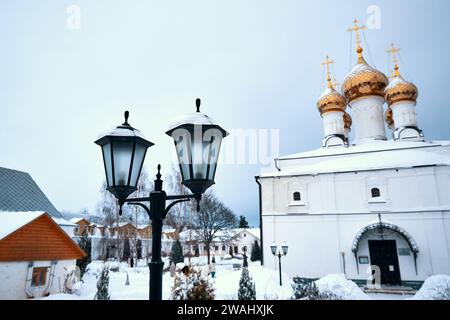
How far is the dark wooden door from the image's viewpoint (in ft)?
38.7

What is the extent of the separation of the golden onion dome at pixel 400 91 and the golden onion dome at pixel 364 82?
1.43ft

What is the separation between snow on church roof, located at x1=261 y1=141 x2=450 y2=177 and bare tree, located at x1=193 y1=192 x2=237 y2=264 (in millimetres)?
8372

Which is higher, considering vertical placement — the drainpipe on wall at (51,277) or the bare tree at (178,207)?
the bare tree at (178,207)

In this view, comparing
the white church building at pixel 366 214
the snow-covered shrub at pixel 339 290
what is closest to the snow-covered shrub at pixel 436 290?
the snow-covered shrub at pixel 339 290

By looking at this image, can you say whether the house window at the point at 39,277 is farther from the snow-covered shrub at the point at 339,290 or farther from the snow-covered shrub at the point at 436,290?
the snow-covered shrub at the point at 436,290

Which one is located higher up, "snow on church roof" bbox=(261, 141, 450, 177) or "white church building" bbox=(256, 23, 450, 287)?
"snow on church roof" bbox=(261, 141, 450, 177)

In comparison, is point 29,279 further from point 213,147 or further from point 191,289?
point 213,147

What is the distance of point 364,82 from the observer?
1655 centimetres

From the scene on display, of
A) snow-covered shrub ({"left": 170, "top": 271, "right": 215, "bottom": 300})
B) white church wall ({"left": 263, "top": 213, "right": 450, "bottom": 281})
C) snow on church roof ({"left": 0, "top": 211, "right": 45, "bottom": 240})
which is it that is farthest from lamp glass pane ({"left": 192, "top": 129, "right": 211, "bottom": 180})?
white church wall ({"left": 263, "top": 213, "right": 450, "bottom": 281})

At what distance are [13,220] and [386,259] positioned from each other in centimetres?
1348

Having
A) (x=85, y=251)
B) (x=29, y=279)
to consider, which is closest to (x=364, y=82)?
(x=85, y=251)

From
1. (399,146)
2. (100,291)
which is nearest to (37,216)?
(100,291)

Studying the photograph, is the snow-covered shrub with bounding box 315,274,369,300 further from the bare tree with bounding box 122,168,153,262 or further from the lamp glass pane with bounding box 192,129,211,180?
the bare tree with bounding box 122,168,153,262

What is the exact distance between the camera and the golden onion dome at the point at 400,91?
1659 cm
